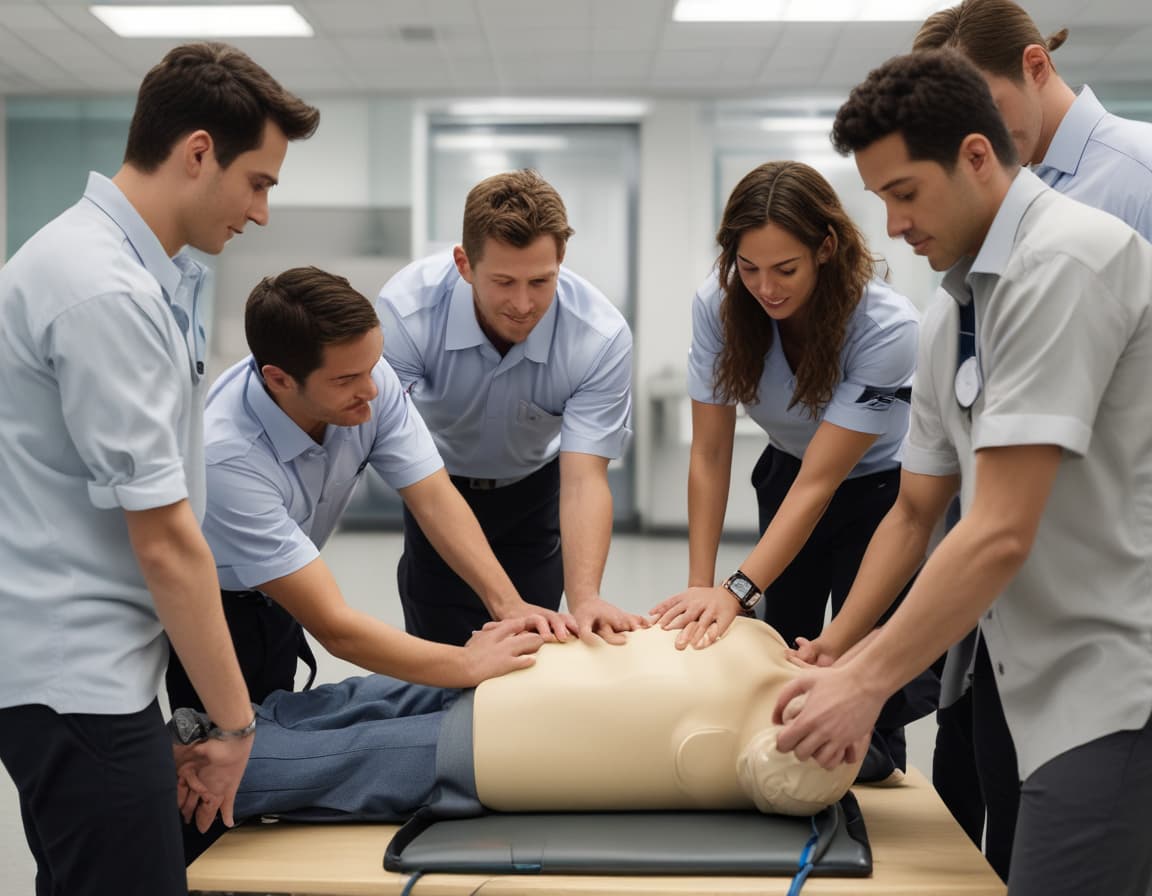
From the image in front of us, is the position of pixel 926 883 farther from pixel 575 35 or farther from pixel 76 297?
pixel 575 35

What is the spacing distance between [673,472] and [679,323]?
2.82ft

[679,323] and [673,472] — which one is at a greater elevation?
[679,323]

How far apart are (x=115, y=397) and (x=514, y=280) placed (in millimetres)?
970

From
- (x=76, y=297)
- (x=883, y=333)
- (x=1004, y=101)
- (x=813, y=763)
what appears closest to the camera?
(x=76, y=297)

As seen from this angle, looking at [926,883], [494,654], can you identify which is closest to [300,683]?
[494,654]

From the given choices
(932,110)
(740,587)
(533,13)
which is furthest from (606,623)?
(533,13)

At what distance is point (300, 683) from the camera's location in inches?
139

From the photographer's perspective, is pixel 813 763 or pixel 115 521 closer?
pixel 115 521

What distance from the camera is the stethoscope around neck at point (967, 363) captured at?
1.24 meters

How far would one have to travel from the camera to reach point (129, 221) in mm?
1191

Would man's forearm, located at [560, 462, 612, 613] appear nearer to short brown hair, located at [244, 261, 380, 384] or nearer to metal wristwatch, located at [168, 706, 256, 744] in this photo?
short brown hair, located at [244, 261, 380, 384]

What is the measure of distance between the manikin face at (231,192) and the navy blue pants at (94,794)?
1.75 feet

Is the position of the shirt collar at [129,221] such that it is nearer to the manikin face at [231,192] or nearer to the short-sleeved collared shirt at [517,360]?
the manikin face at [231,192]

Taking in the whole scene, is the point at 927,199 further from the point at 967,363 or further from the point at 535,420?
the point at 535,420
